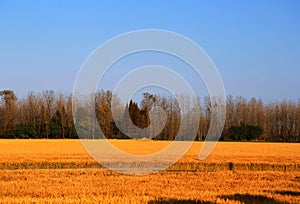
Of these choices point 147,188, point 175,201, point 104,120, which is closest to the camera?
point 175,201

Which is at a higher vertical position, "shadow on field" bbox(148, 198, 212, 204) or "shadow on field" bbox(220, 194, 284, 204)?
"shadow on field" bbox(220, 194, 284, 204)

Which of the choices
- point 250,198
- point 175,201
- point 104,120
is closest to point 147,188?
point 175,201

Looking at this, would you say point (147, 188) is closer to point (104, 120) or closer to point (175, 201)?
point (175, 201)

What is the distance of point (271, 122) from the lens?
114625mm

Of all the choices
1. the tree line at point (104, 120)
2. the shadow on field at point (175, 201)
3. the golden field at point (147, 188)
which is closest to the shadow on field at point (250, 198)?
the golden field at point (147, 188)

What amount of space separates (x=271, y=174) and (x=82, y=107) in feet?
208

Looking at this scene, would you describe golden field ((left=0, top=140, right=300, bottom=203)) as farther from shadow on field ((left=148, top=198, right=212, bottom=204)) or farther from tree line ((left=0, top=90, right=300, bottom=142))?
tree line ((left=0, top=90, right=300, bottom=142))

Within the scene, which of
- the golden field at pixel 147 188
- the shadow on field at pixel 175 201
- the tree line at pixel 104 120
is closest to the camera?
the shadow on field at pixel 175 201

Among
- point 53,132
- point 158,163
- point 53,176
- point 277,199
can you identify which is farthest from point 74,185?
point 53,132

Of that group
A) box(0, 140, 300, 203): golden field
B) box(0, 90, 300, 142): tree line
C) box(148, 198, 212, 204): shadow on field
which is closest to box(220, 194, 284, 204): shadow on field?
box(0, 140, 300, 203): golden field

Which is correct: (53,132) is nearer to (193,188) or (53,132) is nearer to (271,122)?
(271,122)

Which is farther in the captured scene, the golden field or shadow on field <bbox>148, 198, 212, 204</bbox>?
the golden field

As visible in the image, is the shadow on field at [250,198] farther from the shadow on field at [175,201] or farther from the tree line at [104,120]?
the tree line at [104,120]

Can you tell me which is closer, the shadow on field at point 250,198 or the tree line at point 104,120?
the shadow on field at point 250,198
